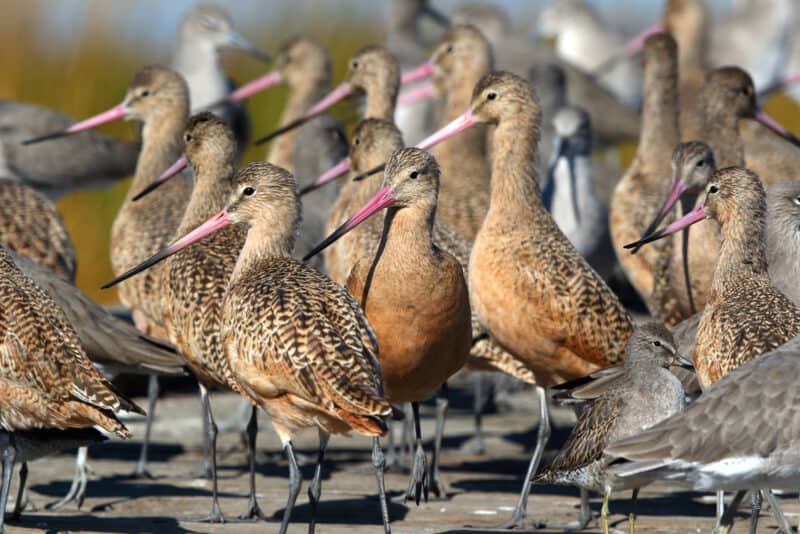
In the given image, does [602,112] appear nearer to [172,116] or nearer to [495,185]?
[172,116]

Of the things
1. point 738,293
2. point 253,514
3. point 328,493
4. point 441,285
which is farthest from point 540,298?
point 253,514

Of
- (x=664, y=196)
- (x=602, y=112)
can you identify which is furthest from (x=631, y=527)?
(x=602, y=112)

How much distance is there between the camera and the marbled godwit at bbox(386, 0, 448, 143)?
17391mm

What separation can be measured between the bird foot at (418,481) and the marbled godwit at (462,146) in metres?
2.33

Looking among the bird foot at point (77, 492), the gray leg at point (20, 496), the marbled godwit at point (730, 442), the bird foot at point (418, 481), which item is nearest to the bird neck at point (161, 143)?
the bird foot at point (77, 492)

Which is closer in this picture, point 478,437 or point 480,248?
point 480,248

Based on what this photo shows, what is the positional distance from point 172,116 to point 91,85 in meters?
4.99

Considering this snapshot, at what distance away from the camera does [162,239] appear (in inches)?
416

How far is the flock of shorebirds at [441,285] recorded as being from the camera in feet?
23.8

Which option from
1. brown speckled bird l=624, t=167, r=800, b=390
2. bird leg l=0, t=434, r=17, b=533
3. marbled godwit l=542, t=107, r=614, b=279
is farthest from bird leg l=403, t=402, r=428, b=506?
marbled godwit l=542, t=107, r=614, b=279

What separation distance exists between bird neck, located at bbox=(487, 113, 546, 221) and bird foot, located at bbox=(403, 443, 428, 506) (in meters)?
1.41

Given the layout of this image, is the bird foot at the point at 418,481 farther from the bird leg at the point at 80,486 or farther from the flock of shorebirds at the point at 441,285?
the bird leg at the point at 80,486

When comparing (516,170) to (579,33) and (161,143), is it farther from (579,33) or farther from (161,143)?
(579,33)

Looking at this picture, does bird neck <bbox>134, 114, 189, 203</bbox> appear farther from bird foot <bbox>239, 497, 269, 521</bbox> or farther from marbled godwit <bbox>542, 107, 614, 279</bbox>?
bird foot <bbox>239, 497, 269, 521</bbox>
